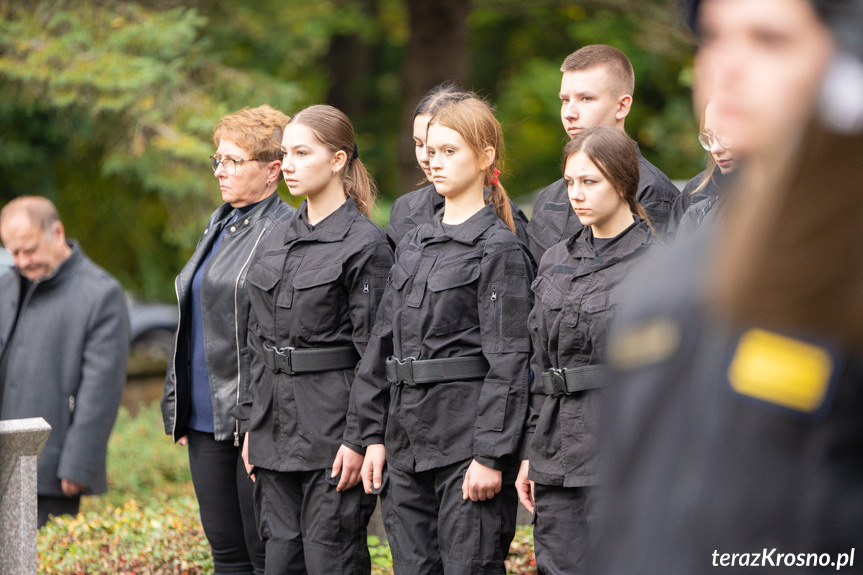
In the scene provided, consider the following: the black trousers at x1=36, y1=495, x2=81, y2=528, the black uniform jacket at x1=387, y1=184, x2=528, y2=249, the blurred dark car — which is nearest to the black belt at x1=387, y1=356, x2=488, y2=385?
the black uniform jacket at x1=387, y1=184, x2=528, y2=249

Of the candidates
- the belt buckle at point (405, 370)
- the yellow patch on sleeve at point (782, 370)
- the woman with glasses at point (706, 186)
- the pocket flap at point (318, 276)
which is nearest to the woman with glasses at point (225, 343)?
the pocket flap at point (318, 276)

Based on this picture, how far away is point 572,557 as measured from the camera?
11.5 feet

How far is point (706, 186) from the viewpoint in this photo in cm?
404

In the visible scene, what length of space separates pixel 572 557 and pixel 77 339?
3.70 metres

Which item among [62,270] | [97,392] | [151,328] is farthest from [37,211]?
[151,328]

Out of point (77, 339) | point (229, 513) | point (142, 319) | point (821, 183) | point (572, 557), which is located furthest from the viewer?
point (142, 319)

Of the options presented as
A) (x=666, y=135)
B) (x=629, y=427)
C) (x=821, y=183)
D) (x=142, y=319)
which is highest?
(x=666, y=135)

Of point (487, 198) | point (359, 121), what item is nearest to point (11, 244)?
point (487, 198)

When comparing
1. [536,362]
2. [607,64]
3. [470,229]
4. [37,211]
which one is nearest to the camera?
[536,362]

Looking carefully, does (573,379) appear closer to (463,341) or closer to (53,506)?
(463,341)

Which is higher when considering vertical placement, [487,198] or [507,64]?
[507,64]

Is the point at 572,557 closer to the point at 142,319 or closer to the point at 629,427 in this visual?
the point at 629,427

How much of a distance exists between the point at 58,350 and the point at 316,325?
2.61m

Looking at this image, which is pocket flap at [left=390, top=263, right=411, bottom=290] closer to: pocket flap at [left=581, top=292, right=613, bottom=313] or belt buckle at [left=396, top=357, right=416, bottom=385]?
belt buckle at [left=396, top=357, right=416, bottom=385]
